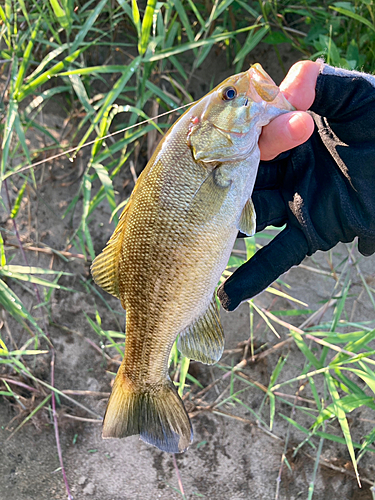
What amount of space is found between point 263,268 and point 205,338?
1.21ft

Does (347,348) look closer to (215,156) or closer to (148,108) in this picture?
(215,156)

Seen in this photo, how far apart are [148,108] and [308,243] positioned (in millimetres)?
1608

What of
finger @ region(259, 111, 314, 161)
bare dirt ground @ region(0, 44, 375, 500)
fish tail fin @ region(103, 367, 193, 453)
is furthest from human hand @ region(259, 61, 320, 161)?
bare dirt ground @ region(0, 44, 375, 500)

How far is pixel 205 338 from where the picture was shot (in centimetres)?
154

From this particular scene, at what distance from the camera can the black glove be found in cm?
162

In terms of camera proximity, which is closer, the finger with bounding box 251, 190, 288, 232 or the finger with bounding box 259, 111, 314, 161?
the finger with bounding box 259, 111, 314, 161

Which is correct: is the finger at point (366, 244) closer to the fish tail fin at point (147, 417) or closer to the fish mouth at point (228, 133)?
the fish mouth at point (228, 133)

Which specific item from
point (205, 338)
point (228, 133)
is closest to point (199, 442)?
point (205, 338)

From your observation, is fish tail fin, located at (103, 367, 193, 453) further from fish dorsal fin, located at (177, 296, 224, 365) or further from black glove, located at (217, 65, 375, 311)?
black glove, located at (217, 65, 375, 311)

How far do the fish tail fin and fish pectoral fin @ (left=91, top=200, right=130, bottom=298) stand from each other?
0.33m

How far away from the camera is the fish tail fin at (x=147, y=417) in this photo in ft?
5.05

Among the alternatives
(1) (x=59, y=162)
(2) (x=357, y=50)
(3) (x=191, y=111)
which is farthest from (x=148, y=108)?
(3) (x=191, y=111)

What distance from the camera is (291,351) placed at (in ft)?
8.52

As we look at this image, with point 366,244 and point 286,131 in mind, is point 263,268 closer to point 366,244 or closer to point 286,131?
point 366,244
